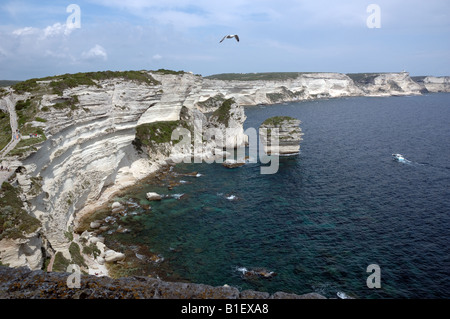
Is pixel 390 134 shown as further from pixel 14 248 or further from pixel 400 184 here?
pixel 14 248

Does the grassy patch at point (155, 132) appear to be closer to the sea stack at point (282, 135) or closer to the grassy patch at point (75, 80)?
the grassy patch at point (75, 80)

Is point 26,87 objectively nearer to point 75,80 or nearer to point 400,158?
point 75,80

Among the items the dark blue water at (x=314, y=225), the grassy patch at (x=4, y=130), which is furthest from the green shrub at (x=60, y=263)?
the grassy patch at (x=4, y=130)
